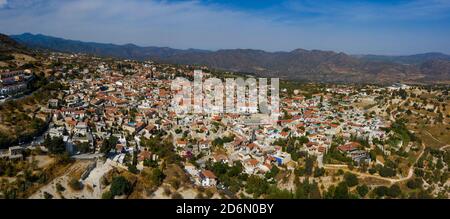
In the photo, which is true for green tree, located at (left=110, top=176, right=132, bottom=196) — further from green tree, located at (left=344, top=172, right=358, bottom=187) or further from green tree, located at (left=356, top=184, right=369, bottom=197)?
green tree, located at (left=356, top=184, right=369, bottom=197)

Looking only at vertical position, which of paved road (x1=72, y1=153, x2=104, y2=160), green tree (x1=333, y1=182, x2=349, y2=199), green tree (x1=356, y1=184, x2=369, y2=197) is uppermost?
paved road (x1=72, y1=153, x2=104, y2=160)

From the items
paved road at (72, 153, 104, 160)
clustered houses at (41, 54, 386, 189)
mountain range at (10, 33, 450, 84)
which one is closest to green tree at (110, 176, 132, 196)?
clustered houses at (41, 54, 386, 189)

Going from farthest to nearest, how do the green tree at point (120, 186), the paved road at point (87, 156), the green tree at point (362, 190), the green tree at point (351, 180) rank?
1. the paved road at point (87, 156)
2. the green tree at point (351, 180)
3. the green tree at point (362, 190)
4. the green tree at point (120, 186)

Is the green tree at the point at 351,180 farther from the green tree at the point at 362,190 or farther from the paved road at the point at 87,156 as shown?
the paved road at the point at 87,156

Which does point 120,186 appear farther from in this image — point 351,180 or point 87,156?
point 351,180

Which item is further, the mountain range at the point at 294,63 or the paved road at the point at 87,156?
the mountain range at the point at 294,63

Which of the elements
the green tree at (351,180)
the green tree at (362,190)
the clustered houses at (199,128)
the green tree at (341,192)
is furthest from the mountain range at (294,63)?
the green tree at (341,192)

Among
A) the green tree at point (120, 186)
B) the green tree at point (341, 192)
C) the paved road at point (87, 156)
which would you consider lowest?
the green tree at point (341, 192)

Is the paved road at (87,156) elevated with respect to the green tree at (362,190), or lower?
elevated
